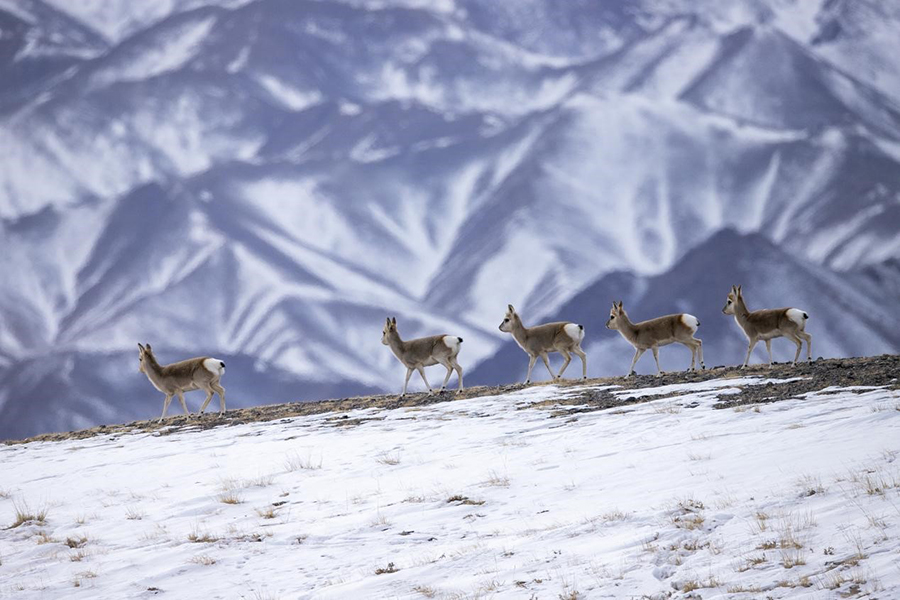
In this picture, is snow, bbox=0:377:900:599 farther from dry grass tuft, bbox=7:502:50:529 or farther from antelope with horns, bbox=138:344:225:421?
antelope with horns, bbox=138:344:225:421

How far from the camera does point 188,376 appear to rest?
27359 millimetres

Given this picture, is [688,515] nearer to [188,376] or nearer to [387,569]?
[387,569]

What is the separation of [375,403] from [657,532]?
15.4 metres

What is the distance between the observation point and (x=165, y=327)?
436ft

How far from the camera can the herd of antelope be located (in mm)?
24438

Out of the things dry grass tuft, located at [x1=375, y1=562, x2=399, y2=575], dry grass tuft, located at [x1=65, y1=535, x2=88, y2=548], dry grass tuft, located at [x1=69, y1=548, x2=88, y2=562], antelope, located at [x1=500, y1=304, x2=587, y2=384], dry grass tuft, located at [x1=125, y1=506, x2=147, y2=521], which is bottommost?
dry grass tuft, located at [x1=375, y1=562, x2=399, y2=575]

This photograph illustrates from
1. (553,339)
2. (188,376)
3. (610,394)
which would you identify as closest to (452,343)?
(553,339)

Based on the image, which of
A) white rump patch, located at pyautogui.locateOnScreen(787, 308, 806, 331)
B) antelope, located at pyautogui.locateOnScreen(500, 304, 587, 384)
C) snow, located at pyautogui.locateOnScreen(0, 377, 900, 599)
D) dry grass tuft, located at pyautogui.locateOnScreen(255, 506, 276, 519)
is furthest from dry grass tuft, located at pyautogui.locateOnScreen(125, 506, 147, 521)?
white rump patch, located at pyautogui.locateOnScreen(787, 308, 806, 331)

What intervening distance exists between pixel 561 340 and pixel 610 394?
20.5 ft

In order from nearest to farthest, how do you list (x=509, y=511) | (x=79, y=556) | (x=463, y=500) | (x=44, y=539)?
1. (x=79, y=556)
2. (x=509, y=511)
3. (x=463, y=500)
4. (x=44, y=539)

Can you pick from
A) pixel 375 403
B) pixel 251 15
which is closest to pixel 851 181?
pixel 251 15

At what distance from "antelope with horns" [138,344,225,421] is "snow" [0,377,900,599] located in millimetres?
8729

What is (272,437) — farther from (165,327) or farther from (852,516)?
(165,327)

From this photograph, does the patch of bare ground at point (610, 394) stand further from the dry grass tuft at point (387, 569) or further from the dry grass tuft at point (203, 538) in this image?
the dry grass tuft at point (203, 538)
